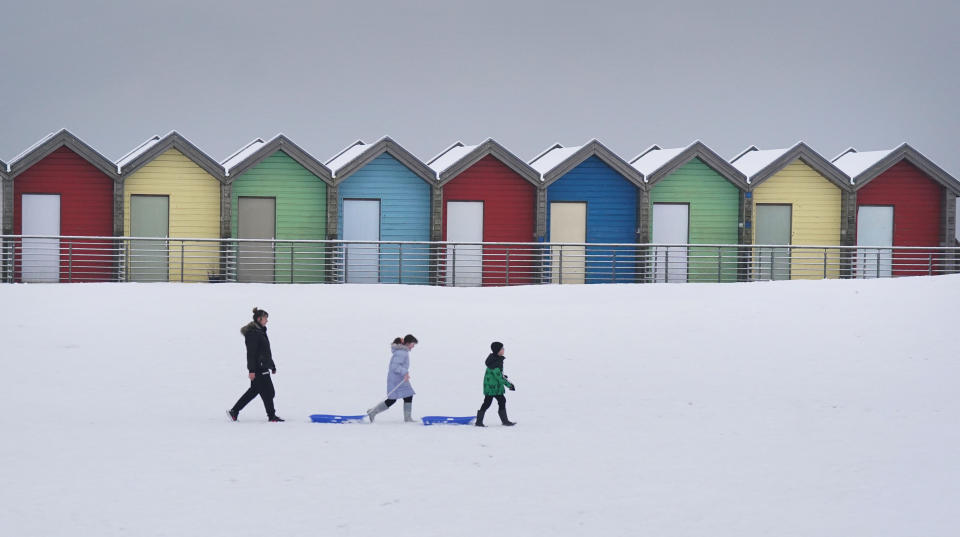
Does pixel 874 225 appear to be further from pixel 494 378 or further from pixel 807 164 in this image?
pixel 494 378

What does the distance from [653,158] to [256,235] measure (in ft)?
37.2

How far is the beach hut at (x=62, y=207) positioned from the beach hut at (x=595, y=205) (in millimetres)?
11076

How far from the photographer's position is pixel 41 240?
1300 inches

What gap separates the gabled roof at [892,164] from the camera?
1490 inches

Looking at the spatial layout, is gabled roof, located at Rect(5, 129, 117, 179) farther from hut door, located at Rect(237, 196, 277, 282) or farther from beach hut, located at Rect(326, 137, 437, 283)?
beach hut, located at Rect(326, 137, 437, 283)

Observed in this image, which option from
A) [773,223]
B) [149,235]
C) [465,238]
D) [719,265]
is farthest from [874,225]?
[149,235]

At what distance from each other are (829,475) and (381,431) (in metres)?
5.42

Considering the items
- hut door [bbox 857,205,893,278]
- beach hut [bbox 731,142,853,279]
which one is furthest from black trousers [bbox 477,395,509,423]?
hut door [bbox 857,205,893,278]

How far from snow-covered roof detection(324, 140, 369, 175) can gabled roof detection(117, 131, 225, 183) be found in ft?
9.91

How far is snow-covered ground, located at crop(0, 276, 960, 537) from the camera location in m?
12.6

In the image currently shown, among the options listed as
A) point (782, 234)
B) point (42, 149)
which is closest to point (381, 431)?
point (42, 149)

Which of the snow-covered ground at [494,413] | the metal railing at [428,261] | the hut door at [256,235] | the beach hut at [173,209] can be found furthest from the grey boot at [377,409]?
the hut door at [256,235]

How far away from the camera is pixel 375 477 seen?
13.9 meters

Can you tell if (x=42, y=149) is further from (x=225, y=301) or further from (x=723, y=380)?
(x=723, y=380)
